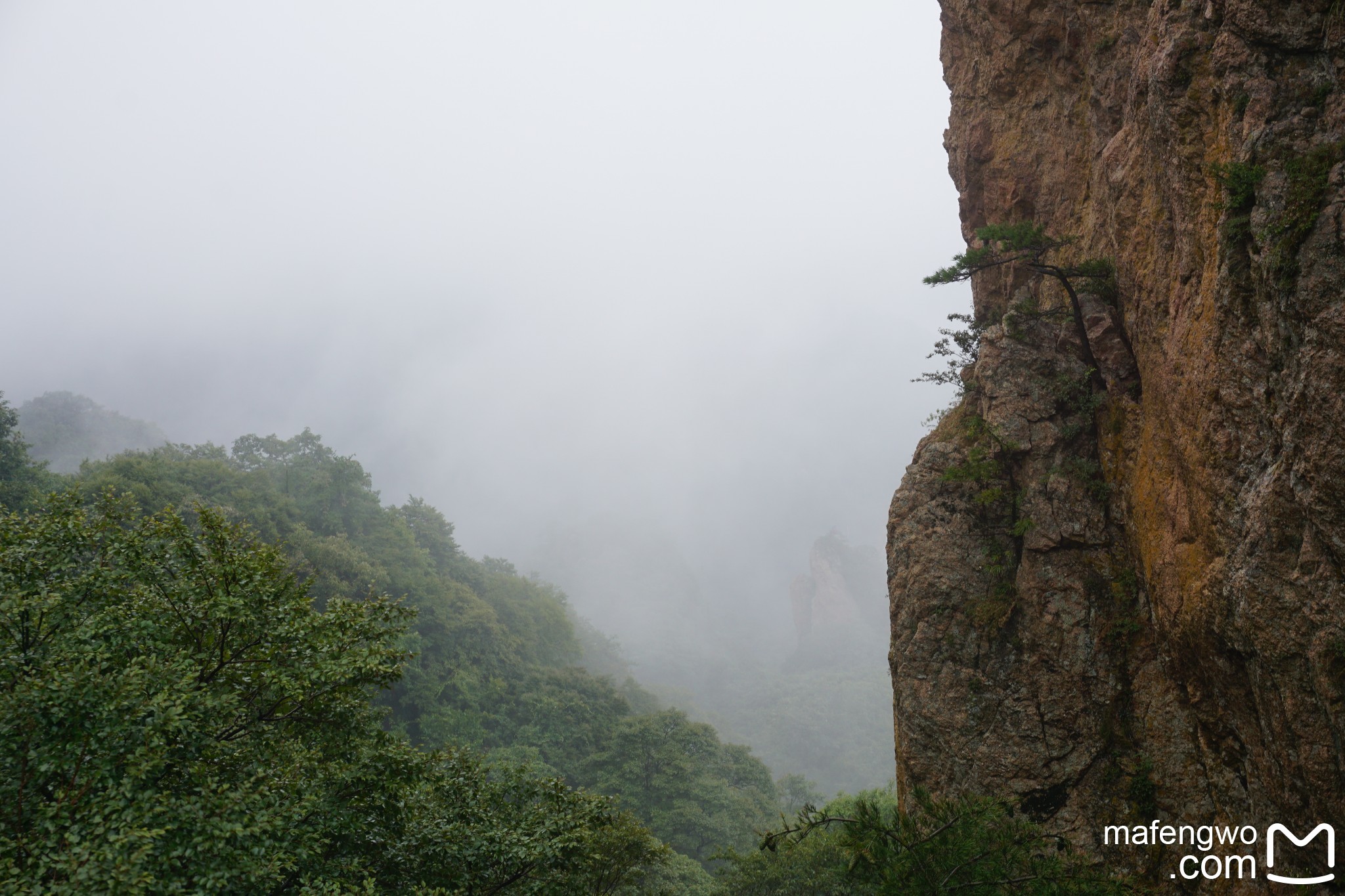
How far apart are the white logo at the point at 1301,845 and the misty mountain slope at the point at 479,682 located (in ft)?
98.1

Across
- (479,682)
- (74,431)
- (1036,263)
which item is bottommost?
(479,682)

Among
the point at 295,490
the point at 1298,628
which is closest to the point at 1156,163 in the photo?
the point at 1298,628

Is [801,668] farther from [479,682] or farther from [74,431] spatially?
[74,431]

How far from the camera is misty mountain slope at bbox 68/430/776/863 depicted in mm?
40062

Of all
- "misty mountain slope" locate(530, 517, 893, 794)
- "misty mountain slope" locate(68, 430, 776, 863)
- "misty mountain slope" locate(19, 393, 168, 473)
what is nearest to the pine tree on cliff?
"misty mountain slope" locate(68, 430, 776, 863)

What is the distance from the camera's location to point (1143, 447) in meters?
11.6

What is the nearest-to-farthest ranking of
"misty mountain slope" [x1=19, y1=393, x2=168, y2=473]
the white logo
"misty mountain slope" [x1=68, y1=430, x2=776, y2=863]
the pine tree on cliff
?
the white logo → the pine tree on cliff → "misty mountain slope" [x1=68, y1=430, x2=776, y2=863] → "misty mountain slope" [x1=19, y1=393, x2=168, y2=473]

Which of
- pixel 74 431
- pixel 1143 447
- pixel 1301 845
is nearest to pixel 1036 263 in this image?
pixel 1143 447

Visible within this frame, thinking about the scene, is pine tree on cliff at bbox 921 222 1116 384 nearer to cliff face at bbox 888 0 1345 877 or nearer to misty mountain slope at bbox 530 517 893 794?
cliff face at bbox 888 0 1345 877

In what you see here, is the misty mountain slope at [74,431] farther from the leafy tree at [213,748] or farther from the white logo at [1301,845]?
the white logo at [1301,845]

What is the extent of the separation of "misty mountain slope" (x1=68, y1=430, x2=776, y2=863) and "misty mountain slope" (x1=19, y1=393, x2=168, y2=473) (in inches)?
2093

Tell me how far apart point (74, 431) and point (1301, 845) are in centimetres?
13904

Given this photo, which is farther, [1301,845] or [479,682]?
[479,682]

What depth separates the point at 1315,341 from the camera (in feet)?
23.7
